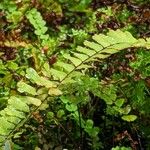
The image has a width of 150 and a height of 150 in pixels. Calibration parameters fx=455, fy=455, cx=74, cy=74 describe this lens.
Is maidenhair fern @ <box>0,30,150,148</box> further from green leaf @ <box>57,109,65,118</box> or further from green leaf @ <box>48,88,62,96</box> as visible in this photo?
green leaf @ <box>57,109,65,118</box>

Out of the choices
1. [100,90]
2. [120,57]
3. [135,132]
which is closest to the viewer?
[100,90]

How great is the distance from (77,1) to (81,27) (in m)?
0.50

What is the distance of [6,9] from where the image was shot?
11.3 feet

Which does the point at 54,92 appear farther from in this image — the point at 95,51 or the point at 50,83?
the point at 95,51

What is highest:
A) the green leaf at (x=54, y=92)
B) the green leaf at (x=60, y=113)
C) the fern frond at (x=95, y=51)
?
the fern frond at (x=95, y=51)

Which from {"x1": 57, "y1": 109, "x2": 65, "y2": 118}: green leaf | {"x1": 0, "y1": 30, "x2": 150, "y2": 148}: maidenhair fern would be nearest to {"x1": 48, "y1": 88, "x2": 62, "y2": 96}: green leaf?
{"x1": 0, "y1": 30, "x2": 150, "y2": 148}: maidenhair fern

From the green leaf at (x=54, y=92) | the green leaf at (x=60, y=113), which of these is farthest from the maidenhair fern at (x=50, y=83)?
the green leaf at (x=60, y=113)

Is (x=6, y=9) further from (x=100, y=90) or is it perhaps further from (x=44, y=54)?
(x=100, y=90)

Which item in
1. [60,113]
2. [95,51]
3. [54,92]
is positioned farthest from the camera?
[60,113]

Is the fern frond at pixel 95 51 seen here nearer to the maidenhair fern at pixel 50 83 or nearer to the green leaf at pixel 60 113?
the maidenhair fern at pixel 50 83

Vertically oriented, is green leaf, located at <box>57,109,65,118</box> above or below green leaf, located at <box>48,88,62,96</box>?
below

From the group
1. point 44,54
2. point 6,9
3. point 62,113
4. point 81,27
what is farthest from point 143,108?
point 6,9

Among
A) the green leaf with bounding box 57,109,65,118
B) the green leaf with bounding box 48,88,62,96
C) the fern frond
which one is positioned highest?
the fern frond

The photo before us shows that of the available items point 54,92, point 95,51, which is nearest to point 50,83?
point 54,92
